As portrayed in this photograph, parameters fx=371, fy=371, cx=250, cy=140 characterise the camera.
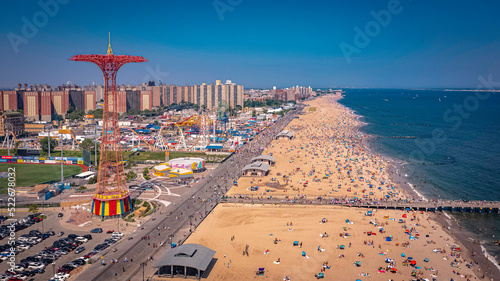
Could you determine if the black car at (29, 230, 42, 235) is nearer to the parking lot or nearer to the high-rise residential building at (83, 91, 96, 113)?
the parking lot

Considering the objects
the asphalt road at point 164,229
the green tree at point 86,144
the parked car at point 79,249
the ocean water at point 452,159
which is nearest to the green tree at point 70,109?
the green tree at point 86,144

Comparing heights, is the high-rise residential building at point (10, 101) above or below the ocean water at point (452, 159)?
above

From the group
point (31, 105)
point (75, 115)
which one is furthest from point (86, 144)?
point (75, 115)

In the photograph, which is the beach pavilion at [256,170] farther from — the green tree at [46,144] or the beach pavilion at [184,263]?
the green tree at [46,144]

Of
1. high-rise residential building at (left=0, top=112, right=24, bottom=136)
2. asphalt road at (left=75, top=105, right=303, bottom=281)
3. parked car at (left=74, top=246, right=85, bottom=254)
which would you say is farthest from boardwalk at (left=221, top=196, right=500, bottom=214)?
high-rise residential building at (left=0, top=112, right=24, bottom=136)

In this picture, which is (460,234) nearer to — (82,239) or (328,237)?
(328,237)

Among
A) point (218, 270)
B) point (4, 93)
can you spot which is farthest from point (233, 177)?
point (4, 93)
